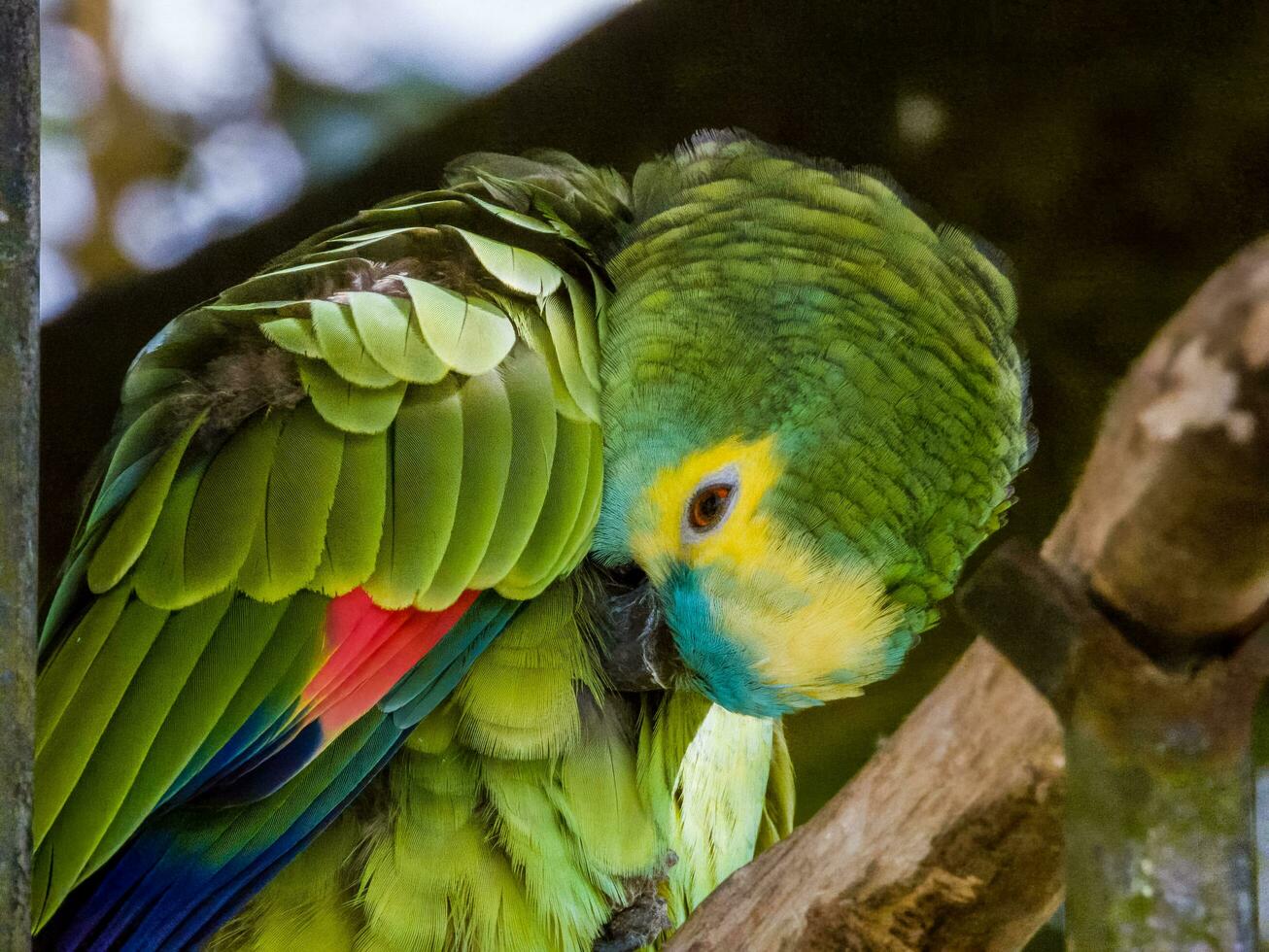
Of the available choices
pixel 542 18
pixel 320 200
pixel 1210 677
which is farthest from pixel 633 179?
pixel 1210 677

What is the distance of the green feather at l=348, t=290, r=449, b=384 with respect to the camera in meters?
0.83

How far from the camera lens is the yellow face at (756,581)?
84 cm

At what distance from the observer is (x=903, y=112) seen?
1168 mm

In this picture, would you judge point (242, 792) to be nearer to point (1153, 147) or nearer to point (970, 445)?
point (970, 445)

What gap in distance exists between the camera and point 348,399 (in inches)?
32.4

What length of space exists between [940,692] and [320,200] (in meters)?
0.96

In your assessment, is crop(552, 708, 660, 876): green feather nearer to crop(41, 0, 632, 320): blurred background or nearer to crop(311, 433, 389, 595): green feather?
crop(311, 433, 389, 595): green feather

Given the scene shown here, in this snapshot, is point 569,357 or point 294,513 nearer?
point 294,513

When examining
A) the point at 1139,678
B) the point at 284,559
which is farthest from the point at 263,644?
the point at 1139,678

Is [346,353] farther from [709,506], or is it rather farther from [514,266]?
[709,506]

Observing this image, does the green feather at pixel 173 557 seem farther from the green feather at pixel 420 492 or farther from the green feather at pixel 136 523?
the green feather at pixel 420 492

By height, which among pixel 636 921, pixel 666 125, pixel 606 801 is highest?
pixel 666 125

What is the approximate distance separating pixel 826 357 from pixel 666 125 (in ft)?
1.34

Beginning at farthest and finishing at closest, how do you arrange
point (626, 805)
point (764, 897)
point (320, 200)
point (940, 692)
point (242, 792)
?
point (320, 200) < point (626, 805) < point (242, 792) < point (764, 897) < point (940, 692)
